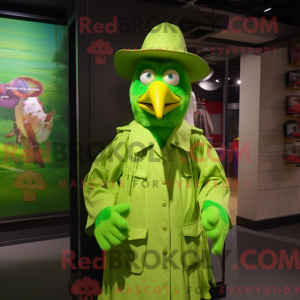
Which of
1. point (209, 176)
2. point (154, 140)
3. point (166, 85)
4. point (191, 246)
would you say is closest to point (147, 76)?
point (166, 85)

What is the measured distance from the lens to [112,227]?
122 centimetres

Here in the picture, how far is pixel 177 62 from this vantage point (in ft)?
4.62

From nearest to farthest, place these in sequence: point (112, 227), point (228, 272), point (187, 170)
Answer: point (112, 227) < point (187, 170) < point (228, 272)

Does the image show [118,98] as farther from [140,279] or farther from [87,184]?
[140,279]

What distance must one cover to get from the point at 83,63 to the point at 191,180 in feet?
2.96

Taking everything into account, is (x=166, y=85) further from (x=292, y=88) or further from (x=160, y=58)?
(x=292, y=88)

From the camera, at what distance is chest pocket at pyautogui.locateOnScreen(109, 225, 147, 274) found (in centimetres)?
134

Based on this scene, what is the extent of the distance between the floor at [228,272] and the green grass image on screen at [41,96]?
1.51 feet

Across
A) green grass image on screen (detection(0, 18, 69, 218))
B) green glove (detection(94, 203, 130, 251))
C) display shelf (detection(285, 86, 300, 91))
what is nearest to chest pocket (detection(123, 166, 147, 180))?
green glove (detection(94, 203, 130, 251))

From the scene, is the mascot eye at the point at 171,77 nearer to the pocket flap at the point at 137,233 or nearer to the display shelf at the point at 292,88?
the pocket flap at the point at 137,233

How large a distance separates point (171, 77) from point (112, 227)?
69cm

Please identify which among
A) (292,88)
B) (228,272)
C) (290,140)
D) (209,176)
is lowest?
(228,272)

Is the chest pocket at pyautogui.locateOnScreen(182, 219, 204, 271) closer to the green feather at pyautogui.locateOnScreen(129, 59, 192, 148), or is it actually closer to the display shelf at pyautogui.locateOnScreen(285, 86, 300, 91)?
the green feather at pyautogui.locateOnScreen(129, 59, 192, 148)

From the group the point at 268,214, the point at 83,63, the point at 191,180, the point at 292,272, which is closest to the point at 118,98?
the point at 83,63
